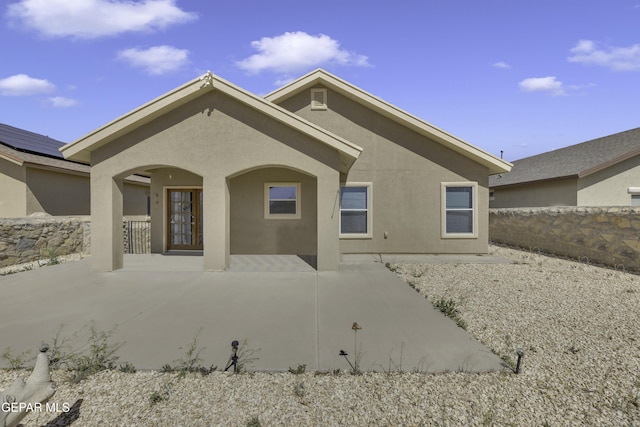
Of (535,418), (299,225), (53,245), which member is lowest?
(535,418)

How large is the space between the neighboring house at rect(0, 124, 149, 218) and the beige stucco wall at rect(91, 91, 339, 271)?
7.89 meters

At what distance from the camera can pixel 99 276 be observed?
7680mm

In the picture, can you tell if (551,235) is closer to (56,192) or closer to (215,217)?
(215,217)

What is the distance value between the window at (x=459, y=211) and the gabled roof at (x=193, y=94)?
5.16m

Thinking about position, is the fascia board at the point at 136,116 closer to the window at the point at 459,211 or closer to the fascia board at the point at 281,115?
the fascia board at the point at 281,115

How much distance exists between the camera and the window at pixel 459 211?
11203 millimetres

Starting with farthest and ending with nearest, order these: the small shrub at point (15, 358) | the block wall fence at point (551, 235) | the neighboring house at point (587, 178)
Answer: the neighboring house at point (587, 178) → the block wall fence at point (551, 235) → the small shrub at point (15, 358)

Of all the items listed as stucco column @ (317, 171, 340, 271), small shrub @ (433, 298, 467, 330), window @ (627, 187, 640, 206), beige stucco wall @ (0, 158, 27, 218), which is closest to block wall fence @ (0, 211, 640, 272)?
beige stucco wall @ (0, 158, 27, 218)

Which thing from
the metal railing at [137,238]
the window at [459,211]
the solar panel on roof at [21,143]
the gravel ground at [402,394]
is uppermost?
the solar panel on roof at [21,143]

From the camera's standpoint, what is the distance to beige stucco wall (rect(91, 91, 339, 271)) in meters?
8.03

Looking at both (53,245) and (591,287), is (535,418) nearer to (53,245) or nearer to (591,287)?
(591,287)

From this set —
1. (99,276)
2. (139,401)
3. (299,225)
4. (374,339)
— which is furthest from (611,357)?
(99,276)

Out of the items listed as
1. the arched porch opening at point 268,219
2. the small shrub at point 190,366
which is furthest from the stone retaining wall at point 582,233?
the small shrub at point 190,366

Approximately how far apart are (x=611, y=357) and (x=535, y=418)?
205cm
